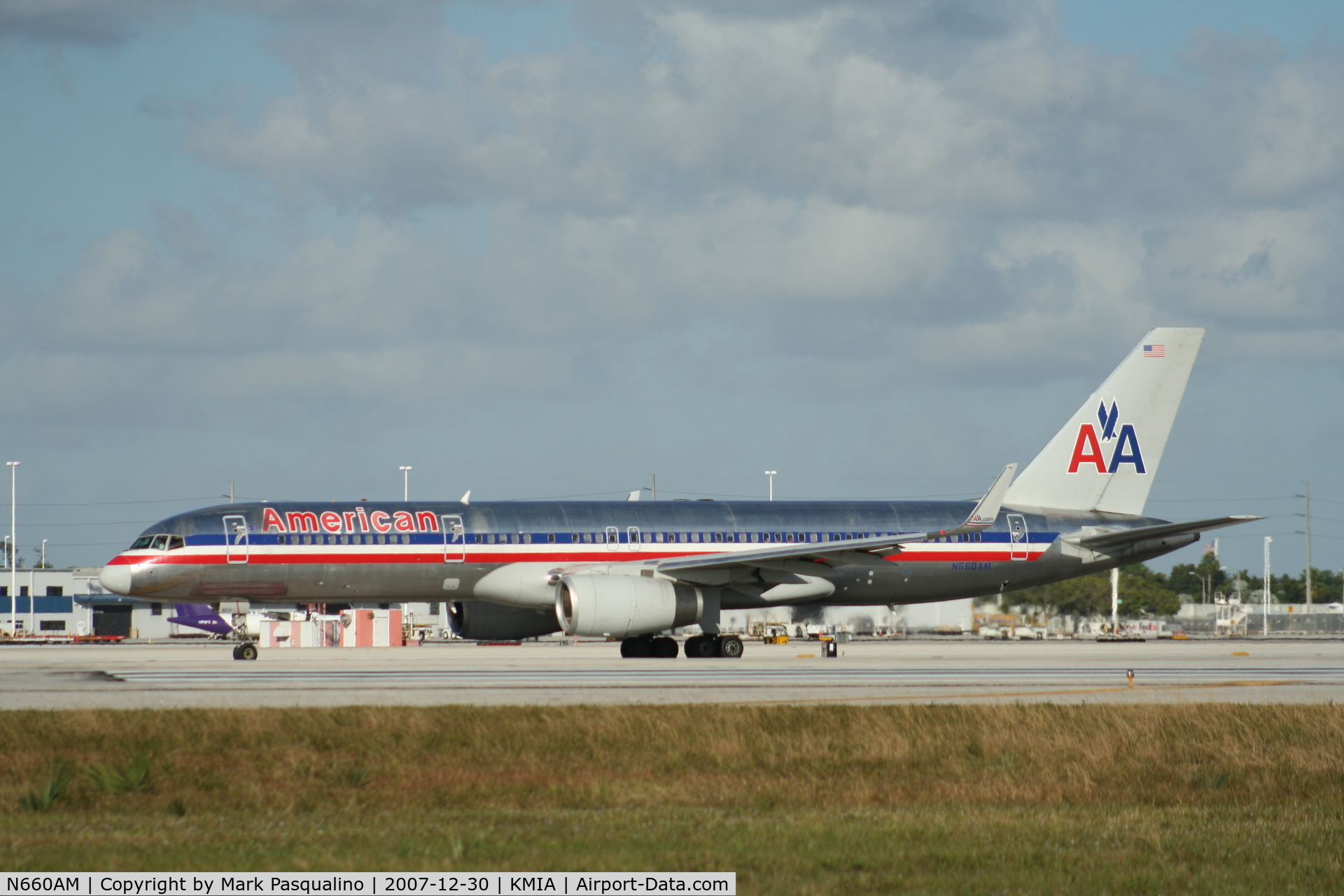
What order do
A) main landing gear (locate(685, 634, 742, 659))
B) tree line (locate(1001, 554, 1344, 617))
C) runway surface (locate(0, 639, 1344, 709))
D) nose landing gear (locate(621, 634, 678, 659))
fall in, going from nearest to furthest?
runway surface (locate(0, 639, 1344, 709)), main landing gear (locate(685, 634, 742, 659)), nose landing gear (locate(621, 634, 678, 659)), tree line (locate(1001, 554, 1344, 617))

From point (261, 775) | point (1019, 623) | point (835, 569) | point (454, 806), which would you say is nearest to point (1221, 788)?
point (454, 806)

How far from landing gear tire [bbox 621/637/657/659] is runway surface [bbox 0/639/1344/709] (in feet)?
2.26

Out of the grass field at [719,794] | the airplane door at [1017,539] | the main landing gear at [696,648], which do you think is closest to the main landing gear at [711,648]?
the main landing gear at [696,648]

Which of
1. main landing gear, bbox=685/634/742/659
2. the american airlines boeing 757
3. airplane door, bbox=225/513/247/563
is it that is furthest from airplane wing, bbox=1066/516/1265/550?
airplane door, bbox=225/513/247/563

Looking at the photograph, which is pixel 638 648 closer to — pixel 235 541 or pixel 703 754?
pixel 235 541

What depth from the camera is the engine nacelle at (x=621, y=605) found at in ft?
118

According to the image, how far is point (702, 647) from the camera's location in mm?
39031

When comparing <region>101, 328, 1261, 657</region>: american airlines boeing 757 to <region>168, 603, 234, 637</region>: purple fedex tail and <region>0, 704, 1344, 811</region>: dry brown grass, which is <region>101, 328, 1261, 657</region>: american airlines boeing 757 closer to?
<region>0, 704, 1344, 811</region>: dry brown grass

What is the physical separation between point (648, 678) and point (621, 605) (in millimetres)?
7938

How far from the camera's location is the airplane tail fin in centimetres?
4481

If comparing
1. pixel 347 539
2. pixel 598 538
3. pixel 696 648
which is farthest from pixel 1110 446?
pixel 347 539

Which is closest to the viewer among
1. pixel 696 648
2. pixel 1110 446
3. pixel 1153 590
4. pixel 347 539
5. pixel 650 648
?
pixel 347 539

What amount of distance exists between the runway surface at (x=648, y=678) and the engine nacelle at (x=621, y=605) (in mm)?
967

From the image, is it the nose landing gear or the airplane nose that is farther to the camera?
the nose landing gear
